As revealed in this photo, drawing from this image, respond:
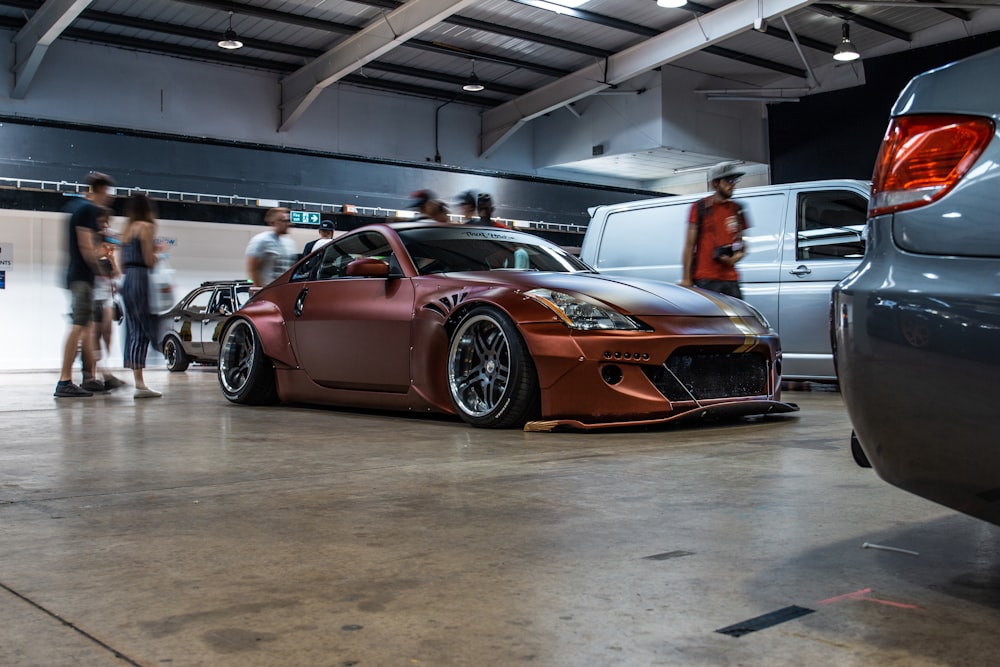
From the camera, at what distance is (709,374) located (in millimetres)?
4824

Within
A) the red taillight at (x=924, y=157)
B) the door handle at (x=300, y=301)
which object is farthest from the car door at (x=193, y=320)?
the red taillight at (x=924, y=157)

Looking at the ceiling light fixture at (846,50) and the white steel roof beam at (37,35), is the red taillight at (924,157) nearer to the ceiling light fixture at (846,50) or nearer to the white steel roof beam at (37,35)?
the white steel roof beam at (37,35)

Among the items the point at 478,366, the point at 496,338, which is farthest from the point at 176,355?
the point at 496,338

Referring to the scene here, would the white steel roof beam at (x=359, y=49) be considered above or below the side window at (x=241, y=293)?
above

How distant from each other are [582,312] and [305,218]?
13.9 meters

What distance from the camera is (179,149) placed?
16891mm

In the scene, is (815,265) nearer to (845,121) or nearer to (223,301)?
(223,301)

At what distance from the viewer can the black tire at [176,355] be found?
13.9 meters

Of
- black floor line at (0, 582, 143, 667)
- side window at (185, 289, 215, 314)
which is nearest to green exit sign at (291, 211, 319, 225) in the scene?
side window at (185, 289, 215, 314)

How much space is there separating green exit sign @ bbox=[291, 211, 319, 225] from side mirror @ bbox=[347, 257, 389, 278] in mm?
12571

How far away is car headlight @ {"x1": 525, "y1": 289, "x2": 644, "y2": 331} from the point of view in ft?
15.0

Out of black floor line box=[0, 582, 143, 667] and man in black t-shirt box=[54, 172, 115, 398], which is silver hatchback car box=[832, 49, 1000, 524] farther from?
man in black t-shirt box=[54, 172, 115, 398]

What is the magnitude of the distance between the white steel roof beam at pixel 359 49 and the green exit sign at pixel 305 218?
212 centimetres

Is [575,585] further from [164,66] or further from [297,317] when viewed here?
[164,66]
